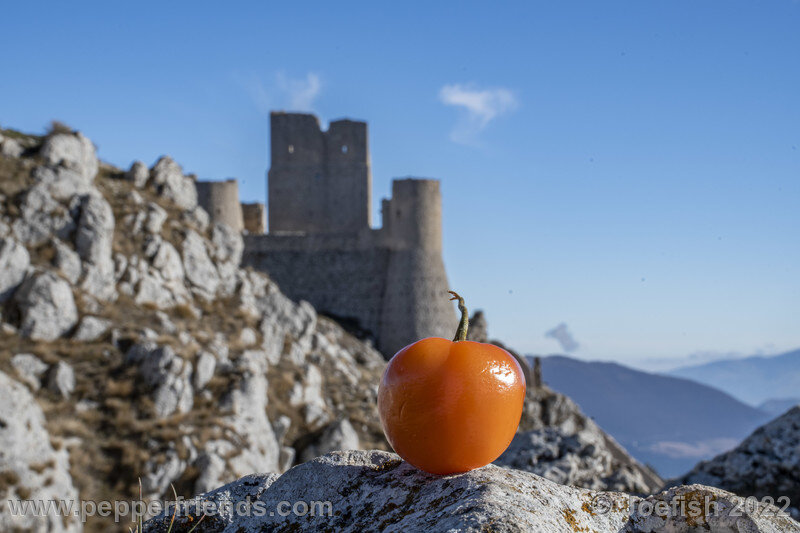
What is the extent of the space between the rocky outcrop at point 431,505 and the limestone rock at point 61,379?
14.4 metres

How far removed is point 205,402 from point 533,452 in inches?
487

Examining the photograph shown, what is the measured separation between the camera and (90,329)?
1716cm

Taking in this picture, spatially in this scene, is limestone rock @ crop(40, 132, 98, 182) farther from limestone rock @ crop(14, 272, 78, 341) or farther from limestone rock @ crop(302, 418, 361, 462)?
limestone rock @ crop(302, 418, 361, 462)

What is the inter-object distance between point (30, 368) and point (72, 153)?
807cm

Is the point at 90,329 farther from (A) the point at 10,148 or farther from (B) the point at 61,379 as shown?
(A) the point at 10,148

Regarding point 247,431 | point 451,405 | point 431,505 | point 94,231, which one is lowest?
point 247,431

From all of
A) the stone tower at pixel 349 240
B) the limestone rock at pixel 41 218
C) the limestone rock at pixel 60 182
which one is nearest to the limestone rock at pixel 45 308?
the limestone rock at pixel 41 218

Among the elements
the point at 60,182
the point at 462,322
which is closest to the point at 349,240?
the point at 60,182

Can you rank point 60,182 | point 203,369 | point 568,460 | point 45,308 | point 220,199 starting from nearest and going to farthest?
1. point 568,460
2. point 45,308
3. point 203,369
4. point 60,182
5. point 220,199

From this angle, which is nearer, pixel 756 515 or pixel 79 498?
pixel 756 515

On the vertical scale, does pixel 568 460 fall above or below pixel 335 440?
above

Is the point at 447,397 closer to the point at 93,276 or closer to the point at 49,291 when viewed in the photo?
the point at 49,291

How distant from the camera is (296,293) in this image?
35938 millimetres

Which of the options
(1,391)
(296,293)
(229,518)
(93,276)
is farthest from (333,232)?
(229,518)
